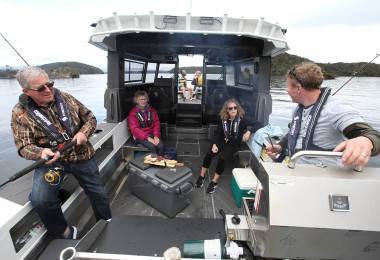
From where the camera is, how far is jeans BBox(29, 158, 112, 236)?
63.8 inches

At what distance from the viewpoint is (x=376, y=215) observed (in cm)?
92

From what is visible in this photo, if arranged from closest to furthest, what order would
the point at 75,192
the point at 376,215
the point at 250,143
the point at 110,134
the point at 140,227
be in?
Result: the point at 376,215 → the point at 140,227 → the point at 75,192 → the point at 110,134 → the point at 250,143

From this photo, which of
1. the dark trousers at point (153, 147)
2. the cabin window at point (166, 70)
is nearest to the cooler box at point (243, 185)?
the dark trousers at point (153, 147)

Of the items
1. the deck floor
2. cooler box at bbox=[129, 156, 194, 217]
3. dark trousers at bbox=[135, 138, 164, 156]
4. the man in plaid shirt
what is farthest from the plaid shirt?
dark trousers at bbox=[135, 138, 164, 156]

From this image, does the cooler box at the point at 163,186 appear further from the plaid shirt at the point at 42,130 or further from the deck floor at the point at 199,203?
the plaid shirt at the point at 42,130

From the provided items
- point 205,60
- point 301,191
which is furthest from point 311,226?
point 205,60

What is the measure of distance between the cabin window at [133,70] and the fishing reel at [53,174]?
3342 millimetres

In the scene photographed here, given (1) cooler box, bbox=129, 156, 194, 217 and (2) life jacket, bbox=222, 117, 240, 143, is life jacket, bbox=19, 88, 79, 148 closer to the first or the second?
(1) cooler box, bbox=129, 156, 194, 217

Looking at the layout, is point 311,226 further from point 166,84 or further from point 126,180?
point 166,84

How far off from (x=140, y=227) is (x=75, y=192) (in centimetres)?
103

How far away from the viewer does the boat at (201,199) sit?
36.9 inches

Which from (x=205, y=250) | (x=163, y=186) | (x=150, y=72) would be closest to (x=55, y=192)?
(x=163, y=186)

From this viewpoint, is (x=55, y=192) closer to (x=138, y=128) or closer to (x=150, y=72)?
(x=138, y=128)

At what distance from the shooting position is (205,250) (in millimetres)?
1203
